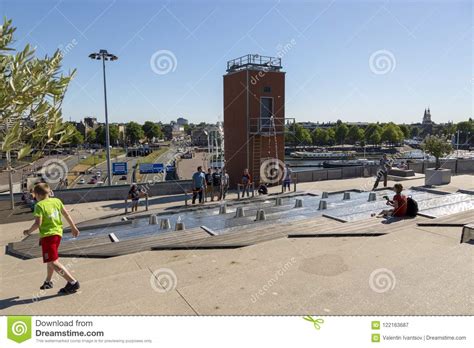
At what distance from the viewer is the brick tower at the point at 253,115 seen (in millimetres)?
18469

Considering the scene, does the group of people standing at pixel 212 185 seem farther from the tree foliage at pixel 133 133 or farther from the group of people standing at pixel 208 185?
the tree foliage at pixel 133 133

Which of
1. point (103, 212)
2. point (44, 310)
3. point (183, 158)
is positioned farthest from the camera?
point (183, 158)

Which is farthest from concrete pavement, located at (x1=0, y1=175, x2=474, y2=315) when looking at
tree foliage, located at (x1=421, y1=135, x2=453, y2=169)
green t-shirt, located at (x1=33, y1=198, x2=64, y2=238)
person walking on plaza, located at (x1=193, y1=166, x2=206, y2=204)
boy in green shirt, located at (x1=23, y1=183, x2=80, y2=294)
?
tree foliage, located at (x1=421, y1=135, x2=453, y2=169)

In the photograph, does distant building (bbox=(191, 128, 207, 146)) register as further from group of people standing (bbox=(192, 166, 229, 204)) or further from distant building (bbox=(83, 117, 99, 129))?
group of people standing (bbox=(192, 166, 229, 204))

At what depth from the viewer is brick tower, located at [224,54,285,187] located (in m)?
18.5

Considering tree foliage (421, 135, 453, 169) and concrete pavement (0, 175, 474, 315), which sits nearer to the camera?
concrete pavement (0, 175, 474, 315)

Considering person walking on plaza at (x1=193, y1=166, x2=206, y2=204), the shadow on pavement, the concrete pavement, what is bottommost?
the concrete pavement

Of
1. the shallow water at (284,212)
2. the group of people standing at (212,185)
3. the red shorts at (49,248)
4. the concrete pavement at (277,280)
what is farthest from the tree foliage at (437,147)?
the red shorts at (49,248)
